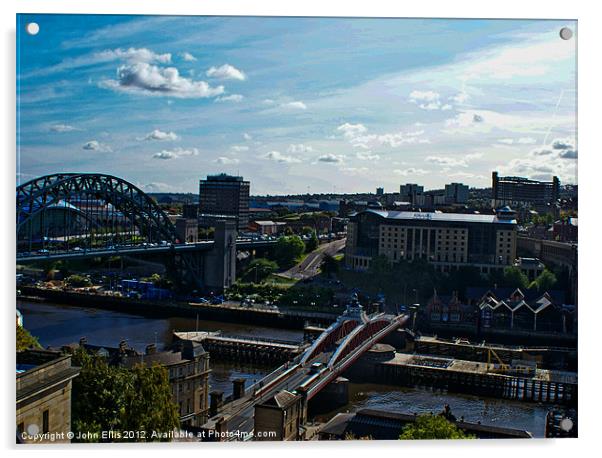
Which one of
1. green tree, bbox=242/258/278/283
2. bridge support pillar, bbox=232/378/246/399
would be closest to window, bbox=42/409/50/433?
bridge support pillar, bbox=232/378/246/399

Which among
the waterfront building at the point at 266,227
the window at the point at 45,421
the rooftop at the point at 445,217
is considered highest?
the rooftop at the point at 445,217

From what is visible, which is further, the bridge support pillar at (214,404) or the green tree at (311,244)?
the green tree at (311,244)

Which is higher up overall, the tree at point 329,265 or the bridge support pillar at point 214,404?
the tree at point 329,265

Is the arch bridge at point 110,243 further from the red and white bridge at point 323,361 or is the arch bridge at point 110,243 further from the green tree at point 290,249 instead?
the red and white bridge at point 323,361

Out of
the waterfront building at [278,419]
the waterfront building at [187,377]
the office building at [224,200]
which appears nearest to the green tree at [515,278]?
the office building at [224,200]

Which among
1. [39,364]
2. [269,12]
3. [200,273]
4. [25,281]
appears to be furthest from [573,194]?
[25,281]

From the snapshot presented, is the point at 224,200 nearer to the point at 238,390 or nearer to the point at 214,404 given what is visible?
the point at 238,390
